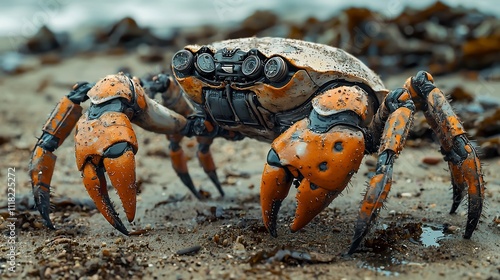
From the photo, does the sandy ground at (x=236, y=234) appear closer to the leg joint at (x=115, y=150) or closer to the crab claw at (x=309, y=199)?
the crab claw at (x=309, y=199)

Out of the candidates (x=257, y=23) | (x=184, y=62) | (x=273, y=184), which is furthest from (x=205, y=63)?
(x=257, y=23)

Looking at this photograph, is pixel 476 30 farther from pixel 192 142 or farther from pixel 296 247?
pixel 296 247

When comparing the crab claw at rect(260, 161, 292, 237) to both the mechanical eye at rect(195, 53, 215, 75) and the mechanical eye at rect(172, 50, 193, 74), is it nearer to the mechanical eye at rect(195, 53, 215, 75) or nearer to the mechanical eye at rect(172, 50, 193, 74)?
the mechanical eye at rect(195, 53, 215, 75)

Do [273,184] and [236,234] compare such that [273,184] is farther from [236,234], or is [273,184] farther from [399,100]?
[399,100]

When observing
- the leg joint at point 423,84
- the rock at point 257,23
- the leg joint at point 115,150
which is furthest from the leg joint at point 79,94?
the rock at point 257,23

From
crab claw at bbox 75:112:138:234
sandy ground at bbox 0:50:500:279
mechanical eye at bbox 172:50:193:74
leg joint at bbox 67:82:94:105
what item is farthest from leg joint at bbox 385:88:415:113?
leg joint at bbox 67:82:94:105
